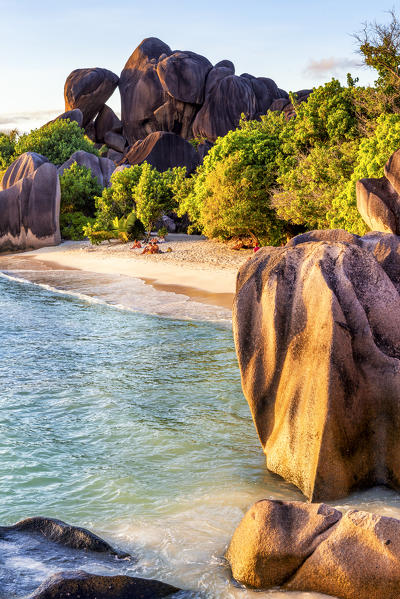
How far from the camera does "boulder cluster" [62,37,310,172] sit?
6247 centimetres

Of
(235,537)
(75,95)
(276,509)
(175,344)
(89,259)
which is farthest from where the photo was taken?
(75,95)

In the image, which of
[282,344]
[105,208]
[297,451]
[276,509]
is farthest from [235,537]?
[105,208]

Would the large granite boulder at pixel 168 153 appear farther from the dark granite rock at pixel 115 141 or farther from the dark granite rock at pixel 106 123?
the dark granite rock at pixel 106 123

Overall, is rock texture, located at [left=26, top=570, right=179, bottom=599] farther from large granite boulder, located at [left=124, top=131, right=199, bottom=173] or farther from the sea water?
large granite boulder, located at [left=124, top=131, right=199, bottom=173]

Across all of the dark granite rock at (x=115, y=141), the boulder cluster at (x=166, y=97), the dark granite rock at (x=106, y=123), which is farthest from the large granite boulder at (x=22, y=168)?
the dark granite rock at (x=106, y=123)

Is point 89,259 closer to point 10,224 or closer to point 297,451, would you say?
point 10,224

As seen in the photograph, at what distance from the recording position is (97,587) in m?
4.86

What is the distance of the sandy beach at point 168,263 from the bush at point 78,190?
4133 mm

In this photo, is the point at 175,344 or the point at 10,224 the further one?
the point at 10,224

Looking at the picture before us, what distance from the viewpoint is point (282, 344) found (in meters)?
6.77

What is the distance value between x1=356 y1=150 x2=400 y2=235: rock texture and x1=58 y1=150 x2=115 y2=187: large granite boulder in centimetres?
3009

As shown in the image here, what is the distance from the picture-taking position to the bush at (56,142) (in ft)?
170

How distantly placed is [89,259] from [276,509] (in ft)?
87.8

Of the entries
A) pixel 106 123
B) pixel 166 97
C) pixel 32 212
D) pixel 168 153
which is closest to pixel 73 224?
pixel 32 212
